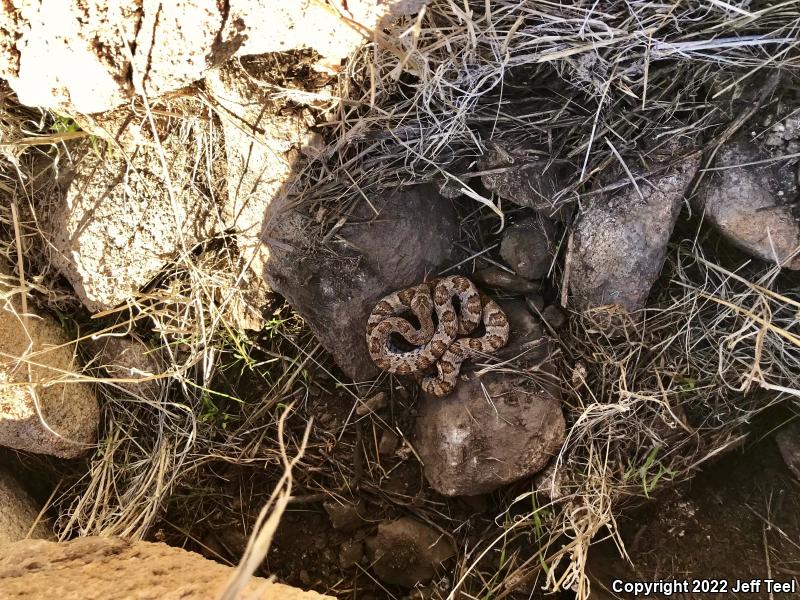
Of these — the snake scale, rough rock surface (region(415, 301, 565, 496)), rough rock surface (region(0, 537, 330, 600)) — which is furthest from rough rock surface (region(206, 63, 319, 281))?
rough rock surface (region(0, 537, 330, 600))

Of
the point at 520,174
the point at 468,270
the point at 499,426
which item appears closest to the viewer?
the point at 520,174

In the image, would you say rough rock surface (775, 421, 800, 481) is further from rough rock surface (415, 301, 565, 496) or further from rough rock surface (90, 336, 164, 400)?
rough rock surface (90, 336, 164, 400)

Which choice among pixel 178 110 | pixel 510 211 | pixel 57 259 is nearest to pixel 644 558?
pixel 510 211

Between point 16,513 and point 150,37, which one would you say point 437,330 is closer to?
point 150,37

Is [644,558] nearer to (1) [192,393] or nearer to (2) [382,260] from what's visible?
(2) [382,260]

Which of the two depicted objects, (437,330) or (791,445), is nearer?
(791,445)

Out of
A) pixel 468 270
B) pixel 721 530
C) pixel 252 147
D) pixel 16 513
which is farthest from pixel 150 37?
pixel 721 530
